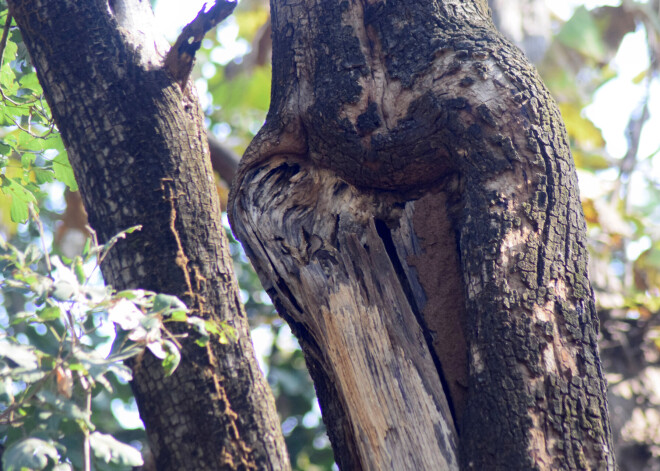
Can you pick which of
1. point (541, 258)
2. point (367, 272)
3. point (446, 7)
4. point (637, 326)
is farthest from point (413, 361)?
point (637, 326)

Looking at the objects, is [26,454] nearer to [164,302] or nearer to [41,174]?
[164,302]

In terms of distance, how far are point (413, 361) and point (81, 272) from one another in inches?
35.6

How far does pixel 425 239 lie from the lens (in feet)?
6.15

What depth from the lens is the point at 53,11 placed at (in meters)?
1.76

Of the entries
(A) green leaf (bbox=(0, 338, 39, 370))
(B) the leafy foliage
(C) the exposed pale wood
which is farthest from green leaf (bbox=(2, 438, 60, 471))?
(C) the exposed pale wood

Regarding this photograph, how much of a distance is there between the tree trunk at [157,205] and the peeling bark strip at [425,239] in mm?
261

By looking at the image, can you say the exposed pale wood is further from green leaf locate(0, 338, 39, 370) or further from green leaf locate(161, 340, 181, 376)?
green leaf locate(0, 338, 39, 370)

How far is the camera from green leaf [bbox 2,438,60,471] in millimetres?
1125

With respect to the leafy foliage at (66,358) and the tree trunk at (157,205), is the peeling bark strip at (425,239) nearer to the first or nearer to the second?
the tree trunk at (157,205)

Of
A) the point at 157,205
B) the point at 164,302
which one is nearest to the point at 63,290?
the point at 164,302

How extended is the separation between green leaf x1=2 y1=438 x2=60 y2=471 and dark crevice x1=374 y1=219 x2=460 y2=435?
39.4 inches

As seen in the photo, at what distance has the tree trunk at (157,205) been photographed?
147cm

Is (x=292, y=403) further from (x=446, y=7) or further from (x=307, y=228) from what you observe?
(x=446, y=7)

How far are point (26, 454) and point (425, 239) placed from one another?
1191mm
